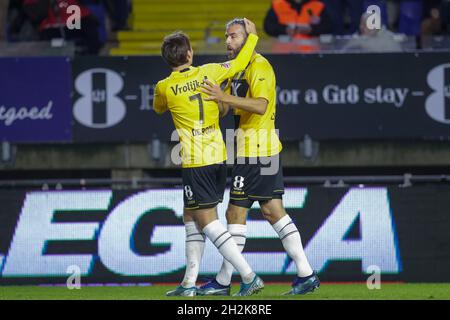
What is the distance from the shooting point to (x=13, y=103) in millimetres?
15594

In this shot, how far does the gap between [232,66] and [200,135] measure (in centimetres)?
61

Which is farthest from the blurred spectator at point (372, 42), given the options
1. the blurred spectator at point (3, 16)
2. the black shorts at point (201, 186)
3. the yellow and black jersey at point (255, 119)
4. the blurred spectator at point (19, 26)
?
the black shorts at point (201, 186)

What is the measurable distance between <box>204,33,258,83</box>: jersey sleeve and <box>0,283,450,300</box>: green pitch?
1.74m

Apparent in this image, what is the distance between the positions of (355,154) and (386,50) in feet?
4.48

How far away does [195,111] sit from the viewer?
9.56m

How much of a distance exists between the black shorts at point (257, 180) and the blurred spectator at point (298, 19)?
631cm

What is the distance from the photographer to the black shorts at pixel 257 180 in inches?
389

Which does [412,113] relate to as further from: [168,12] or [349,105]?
[168,12]

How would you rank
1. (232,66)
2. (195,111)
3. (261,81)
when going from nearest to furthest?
(195,111), (232,66), (261,81)

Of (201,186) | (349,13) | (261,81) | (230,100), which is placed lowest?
(201,186)

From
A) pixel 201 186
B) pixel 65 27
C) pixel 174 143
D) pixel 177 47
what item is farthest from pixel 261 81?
pixel 65 27

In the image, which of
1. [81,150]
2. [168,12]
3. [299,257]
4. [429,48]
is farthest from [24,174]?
[299,257]

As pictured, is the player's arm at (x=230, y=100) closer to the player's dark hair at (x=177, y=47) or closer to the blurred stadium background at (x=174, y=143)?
the player's dark hair at (x=177, y=47)

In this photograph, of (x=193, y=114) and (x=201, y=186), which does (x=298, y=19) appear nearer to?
(x=193, y=114)
